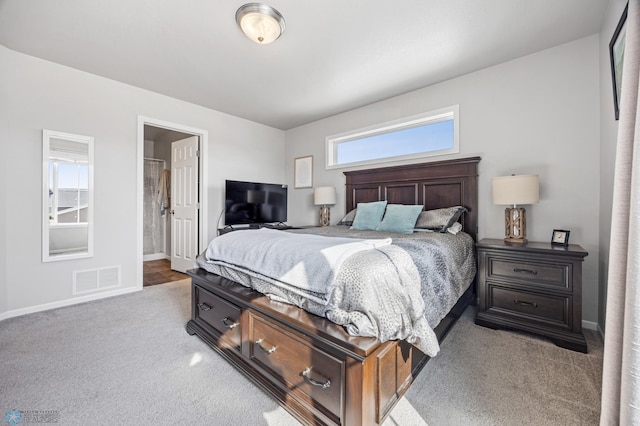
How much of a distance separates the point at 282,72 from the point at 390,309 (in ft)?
9.01

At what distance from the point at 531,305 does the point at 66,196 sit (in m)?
4.62

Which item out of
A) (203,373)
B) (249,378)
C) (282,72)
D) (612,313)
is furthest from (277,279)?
(282,72)

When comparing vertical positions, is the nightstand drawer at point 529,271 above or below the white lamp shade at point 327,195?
below

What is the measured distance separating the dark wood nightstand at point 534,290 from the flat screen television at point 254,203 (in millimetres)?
3118

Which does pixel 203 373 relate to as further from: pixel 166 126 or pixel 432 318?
pixel 166 126

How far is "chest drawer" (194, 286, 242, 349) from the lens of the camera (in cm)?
176

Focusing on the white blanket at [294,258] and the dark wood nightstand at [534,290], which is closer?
the white blanket at [294,258]

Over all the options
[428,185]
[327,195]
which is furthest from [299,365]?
[327,195]

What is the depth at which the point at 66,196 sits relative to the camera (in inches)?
114

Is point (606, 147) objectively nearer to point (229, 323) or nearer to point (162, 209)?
point (229, 323)

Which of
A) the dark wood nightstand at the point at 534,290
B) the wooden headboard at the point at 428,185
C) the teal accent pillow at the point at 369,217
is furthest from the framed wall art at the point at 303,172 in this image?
the dark wood nightstand at the point at 534,290

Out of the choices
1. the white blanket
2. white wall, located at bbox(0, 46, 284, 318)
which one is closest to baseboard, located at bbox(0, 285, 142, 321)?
white wall, located at bbox(0, 46, 284, 318)

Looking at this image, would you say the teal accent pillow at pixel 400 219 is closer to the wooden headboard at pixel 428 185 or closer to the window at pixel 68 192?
the wooden headboard at pixel 428 185

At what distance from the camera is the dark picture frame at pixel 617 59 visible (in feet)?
5.49
